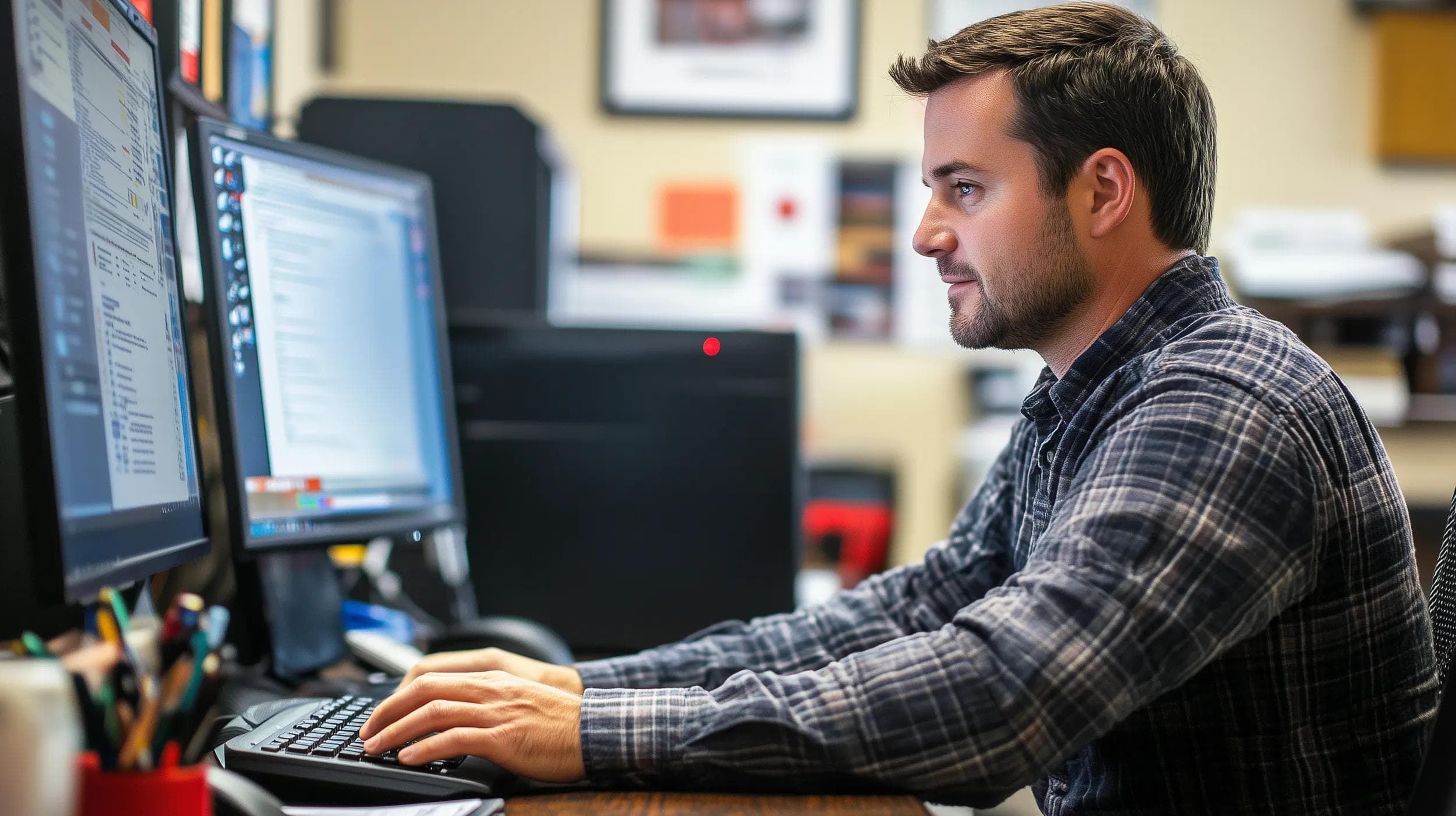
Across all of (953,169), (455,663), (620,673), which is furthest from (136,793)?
(953,169)

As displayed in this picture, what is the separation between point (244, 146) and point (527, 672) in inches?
19.4

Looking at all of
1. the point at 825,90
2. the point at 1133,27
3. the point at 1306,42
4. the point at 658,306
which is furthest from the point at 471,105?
the point at 1306,42

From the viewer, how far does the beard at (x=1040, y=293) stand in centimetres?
96

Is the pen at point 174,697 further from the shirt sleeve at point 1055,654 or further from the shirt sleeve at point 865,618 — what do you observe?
the shirt sleeve at point 865,618

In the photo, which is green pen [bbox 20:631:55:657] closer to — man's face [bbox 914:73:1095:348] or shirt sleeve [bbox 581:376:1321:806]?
shirt sleeve [bbox 581:376:1321:806]

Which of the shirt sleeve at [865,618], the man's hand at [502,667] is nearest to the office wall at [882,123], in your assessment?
the shirt sleeve at [865,618]

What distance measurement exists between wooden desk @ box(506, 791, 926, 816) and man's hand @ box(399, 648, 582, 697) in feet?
0.58

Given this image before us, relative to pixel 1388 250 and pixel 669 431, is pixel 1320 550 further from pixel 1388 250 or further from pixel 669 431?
pixel 1388 250

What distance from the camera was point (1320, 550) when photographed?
761mm

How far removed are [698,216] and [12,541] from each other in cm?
205

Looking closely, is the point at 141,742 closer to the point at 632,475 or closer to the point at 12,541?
the point at 12,541

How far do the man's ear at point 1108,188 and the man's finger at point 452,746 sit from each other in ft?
2.04

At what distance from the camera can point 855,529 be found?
259cm

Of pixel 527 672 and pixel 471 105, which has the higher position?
pixel 471 105
